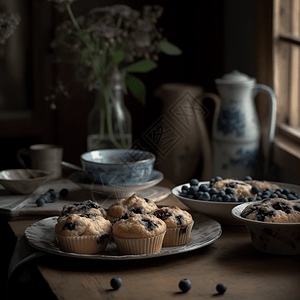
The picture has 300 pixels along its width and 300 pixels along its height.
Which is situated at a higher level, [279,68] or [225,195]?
[279,68]

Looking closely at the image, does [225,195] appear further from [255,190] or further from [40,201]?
[40,201]

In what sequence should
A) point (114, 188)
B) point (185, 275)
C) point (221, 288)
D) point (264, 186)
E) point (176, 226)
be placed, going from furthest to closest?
point (114, 188) < point (264, 186) < point (176, 226) < point (185, 275) < point (221, 288)

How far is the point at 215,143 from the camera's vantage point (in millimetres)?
2318

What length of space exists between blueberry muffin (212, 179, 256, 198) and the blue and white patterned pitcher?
741 millimetres

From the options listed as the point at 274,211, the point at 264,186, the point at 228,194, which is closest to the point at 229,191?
the point at 228,194

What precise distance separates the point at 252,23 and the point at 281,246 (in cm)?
162

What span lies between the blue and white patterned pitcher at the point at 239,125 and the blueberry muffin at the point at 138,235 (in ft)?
3.67

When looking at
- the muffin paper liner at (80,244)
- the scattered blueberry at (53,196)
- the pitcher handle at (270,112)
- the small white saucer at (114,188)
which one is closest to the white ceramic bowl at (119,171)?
the small white saucer at (114,188)

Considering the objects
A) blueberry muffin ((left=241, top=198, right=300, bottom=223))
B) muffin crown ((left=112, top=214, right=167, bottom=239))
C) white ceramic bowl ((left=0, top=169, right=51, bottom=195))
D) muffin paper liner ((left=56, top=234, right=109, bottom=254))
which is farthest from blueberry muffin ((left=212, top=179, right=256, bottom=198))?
white ceramic bowl ((left=0, top=169, right=51, bottom=195))

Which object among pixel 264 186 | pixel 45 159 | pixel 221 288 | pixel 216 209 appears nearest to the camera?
pixel 221 288

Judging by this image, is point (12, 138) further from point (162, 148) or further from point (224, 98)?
point (224, 98)

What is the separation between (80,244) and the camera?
3.84ft

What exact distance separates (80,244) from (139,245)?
14 cm

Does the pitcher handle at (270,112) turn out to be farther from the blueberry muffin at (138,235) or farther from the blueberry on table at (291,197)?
the blueberry muffin at (138,235)
